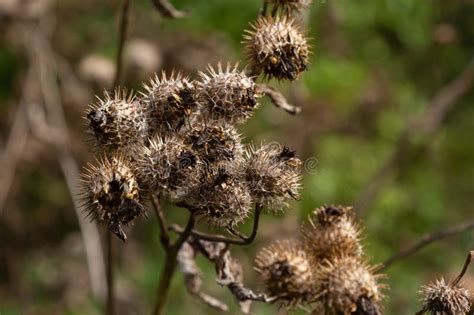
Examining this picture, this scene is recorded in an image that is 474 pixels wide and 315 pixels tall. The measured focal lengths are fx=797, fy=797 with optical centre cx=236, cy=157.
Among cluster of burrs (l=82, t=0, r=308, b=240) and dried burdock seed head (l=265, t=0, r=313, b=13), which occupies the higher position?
dried burdock seed head (l=265, t=0, r=313, b=13)

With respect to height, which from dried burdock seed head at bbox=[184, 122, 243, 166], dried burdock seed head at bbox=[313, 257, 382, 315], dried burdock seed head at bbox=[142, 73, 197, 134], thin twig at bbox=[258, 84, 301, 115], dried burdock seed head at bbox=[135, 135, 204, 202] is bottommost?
dried burdock seed head at bbox=[313, 257, 382, 315]

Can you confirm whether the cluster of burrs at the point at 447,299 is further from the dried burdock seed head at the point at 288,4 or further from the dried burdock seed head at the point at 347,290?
the dried burdock seed head at the point at 288,4

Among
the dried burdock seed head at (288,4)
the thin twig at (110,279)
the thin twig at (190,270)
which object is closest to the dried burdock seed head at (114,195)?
the thin twig at (190,270)

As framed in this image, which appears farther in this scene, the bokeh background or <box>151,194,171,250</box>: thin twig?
the bokeh background

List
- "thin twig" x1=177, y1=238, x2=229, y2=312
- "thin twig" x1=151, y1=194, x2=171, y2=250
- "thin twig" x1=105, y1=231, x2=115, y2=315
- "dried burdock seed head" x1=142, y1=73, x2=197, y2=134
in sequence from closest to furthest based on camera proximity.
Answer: "dried burdock seed head" x1=142, y1=73, x2=197, y2=134 → "thin twig" x1=151, y1=194, x2=171, y2=250 → "thin twig" x1=177, y1=238, x2=229, y2=312 → "thin twig" x1=105, y1=231, x2=115, y2=315

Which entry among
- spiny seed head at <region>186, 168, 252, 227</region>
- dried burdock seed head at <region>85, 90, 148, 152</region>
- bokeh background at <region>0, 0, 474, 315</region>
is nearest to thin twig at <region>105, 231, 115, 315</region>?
dried burdock seed head at <region>85, 90, 148, 152</region>

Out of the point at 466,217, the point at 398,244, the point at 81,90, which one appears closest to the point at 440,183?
the point at 466,217

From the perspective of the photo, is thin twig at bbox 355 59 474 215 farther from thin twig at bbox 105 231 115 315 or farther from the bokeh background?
thin twig at bbox 105 231 115 315
